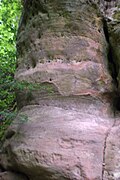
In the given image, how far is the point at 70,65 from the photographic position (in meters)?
3.47

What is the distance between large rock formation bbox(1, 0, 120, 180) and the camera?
2.77 metres

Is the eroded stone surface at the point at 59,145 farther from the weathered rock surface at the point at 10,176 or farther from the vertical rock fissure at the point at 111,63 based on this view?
the vertical rock fissure at the point at 111,63

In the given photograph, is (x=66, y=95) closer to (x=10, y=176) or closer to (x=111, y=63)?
(x=111, y=63)

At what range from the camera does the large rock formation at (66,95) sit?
9.09ft

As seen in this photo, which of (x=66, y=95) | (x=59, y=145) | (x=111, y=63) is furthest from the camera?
(x=111, y=63)

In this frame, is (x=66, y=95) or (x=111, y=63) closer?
(x=66, y=95)

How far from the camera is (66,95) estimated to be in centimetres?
330

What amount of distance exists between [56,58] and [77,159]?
1269 mm

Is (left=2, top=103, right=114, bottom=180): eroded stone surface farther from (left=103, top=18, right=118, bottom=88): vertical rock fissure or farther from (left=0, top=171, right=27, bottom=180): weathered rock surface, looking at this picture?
(left=103, top=18, right=118, bottom=88): vertical rock fissure

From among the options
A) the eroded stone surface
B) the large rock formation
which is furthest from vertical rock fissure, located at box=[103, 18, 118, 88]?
the eroded stone surface

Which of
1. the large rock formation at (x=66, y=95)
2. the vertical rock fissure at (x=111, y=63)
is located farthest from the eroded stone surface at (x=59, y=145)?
the vertical rock fissure at (x=111, y=63)

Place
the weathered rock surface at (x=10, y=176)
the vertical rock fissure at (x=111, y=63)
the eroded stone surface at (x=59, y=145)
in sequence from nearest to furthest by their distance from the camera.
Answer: the eroded stone surface at (x=59, y=145) → the weathered rock surface at (x=10, y=176) → the vertical rock fissure at (x=111, y=63)

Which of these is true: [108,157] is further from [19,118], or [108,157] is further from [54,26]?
[54,26]

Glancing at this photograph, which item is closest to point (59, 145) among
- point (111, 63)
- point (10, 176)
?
point (10, 176)
